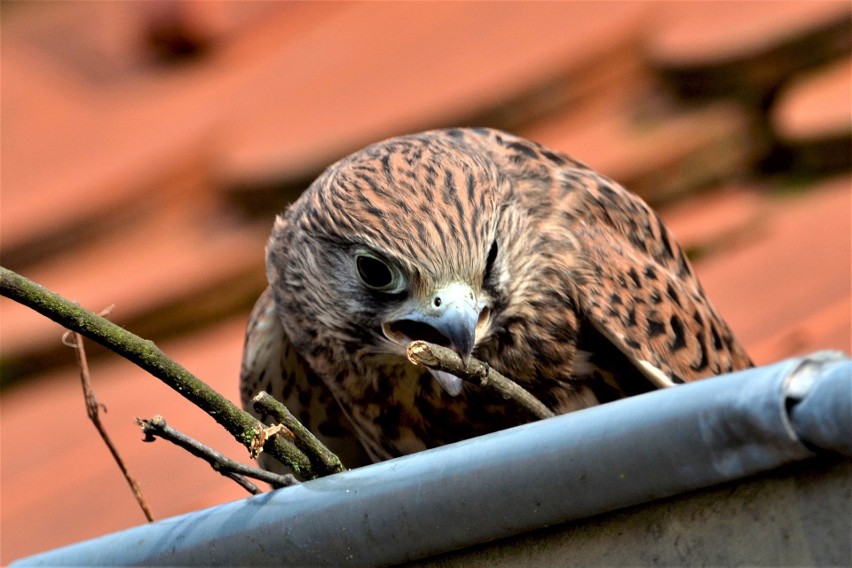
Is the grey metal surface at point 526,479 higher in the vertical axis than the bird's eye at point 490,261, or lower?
lower

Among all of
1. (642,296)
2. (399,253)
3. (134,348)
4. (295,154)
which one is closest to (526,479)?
(134,348)

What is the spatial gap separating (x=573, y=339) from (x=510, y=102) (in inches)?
95.2

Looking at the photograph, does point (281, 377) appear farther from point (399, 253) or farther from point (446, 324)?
point (446, 324)

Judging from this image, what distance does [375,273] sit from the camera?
102 inches

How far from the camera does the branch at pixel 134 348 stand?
5.47 ft

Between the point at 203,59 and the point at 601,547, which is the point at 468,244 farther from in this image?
the point at 203,59

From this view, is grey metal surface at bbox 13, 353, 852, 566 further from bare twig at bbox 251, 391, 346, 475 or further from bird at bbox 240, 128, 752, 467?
bird at bbox 240, 128, 752, 467

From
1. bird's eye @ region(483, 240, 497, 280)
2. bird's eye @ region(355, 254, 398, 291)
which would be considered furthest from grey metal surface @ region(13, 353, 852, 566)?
bird's eye @ region(483, 240, 497, 280)

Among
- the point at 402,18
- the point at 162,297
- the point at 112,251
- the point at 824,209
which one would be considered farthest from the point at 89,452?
the point at 402,18

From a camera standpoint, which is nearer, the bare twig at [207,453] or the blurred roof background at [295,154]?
the bare twig at [207,453]

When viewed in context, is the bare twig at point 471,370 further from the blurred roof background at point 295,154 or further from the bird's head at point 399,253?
the blurred roof background at point 295,154

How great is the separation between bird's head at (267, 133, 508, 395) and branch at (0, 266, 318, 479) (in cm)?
59

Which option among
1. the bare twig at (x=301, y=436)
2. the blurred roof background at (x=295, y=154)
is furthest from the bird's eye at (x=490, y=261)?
the blurred roof background at (x=295, y=154)

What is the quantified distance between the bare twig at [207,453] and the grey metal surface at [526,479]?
2cm
